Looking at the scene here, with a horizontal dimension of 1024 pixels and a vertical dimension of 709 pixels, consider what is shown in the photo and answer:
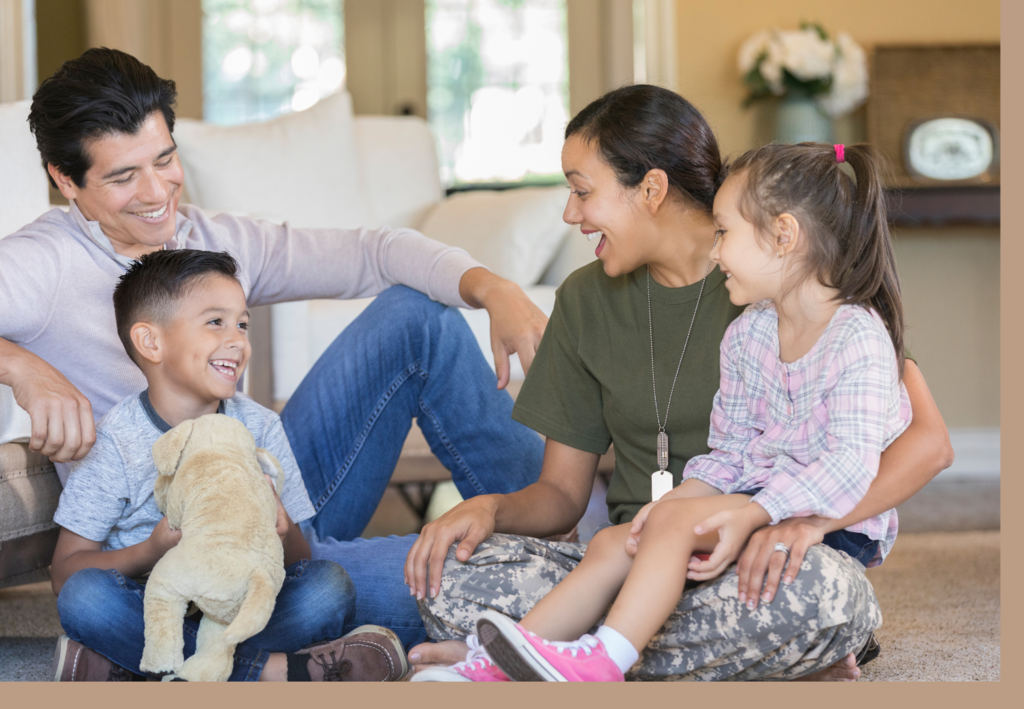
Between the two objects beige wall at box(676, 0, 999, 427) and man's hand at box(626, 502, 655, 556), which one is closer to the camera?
man's hand at box(626, 502, 655, 556)

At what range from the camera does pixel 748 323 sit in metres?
1.06

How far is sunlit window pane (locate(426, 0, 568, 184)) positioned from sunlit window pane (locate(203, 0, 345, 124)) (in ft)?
1.31

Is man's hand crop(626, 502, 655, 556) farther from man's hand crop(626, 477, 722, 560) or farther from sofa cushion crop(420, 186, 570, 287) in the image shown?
sofa cushion crop(420, 186, 570, 287)

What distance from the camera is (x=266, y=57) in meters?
3.57

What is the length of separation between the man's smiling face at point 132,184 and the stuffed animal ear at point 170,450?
355 millimetres

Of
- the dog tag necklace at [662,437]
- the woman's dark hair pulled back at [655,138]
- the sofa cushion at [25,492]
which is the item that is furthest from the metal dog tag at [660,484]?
the sofa cushion at [25,492]

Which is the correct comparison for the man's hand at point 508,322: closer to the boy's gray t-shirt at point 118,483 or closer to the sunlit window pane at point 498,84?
the boy's gray t-shirt at point 118,483

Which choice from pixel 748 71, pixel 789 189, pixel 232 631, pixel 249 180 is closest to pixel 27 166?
pixel 249 180

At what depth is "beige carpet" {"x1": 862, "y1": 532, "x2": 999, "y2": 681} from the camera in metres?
1.15

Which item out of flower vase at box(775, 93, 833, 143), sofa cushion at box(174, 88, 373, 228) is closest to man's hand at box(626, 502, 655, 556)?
sofa cushion at box(174, 88, 373, 228)

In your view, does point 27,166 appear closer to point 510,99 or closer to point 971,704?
point 971,704

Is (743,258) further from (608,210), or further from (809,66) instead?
(809,66)

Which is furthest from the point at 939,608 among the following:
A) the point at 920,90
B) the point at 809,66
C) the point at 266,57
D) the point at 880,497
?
the point at 266,57

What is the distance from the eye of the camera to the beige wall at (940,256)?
3037 millimetres
